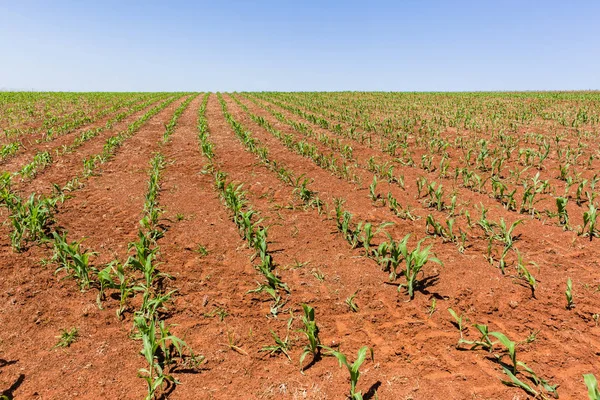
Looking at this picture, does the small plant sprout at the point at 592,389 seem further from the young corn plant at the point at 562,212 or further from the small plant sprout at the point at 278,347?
the young corn plant at the point at 562,212

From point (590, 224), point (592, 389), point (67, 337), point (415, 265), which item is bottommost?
point (67, 337)

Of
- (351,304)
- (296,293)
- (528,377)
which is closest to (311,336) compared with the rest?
(351,304)

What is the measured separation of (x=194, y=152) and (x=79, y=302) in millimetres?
6970

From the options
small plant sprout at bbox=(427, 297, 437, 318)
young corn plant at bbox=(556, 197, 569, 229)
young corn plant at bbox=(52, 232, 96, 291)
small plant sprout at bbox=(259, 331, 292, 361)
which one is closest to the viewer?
small plant sprout at bbox=(259, 331, 292, 361)

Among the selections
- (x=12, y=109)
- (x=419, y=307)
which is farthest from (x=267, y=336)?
(x=12, y=109)

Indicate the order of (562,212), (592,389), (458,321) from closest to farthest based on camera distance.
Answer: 1. (592,389)
2. (458,321)
3. (562,212)

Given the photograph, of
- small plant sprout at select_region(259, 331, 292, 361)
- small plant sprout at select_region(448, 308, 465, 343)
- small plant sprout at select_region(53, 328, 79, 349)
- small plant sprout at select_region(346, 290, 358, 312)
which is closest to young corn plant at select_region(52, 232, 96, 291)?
small plant sprout at select_region(53, 328, 79, 349)

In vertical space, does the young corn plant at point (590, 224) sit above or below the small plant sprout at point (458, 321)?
above

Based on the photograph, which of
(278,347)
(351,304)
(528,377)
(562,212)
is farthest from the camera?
(562,212)

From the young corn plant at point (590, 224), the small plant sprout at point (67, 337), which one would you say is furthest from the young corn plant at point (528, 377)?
the small plant sprout at point (67, 337)

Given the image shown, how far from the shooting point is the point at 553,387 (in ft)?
7.97

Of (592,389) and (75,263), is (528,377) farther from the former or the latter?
(75,263)

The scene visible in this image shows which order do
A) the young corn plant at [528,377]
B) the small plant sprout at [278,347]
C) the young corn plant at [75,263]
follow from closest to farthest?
the young corn plant at [528,377], the small plant sprout at [278,347], the young corn plant at [75,263]

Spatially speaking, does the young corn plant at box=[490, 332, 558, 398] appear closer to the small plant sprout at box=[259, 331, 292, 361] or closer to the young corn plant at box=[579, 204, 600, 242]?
the small plant sprout at box=[259, 331, 292, 361]
